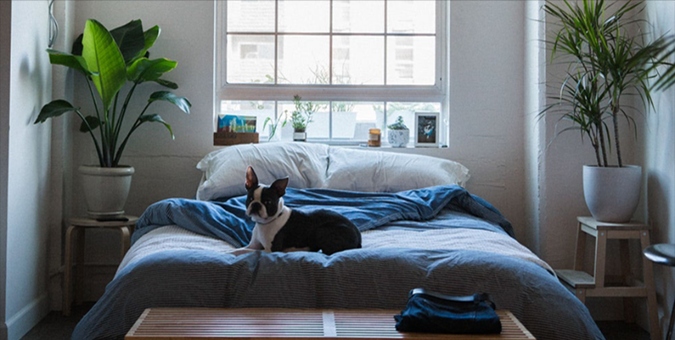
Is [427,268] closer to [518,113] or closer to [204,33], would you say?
[518,113]

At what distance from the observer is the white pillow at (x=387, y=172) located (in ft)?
13.0

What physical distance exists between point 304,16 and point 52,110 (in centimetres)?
173

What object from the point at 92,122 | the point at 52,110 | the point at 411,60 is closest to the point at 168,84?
the point at 92,122

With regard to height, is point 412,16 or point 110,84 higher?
point 412,16

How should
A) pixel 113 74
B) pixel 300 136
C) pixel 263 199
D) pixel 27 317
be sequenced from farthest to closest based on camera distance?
pixel 300 136, pixel 113 74, pixel 27 317, pixel 263 199

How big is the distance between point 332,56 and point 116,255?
188 cm

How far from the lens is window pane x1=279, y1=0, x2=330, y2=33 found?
4625mm

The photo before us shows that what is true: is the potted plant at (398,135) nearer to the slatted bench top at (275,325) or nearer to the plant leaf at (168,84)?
the plant leaf at (168,84)

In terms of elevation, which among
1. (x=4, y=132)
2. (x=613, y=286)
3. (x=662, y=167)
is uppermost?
(x=4, y=132)

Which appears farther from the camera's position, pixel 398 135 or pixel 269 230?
pixel 398 135

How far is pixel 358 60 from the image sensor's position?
4.62 metres

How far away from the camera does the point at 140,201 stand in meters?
4.44

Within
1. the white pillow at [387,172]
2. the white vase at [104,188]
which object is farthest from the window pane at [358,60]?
the white vase at [104,188]

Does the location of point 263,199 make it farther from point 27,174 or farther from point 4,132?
point 27,174
